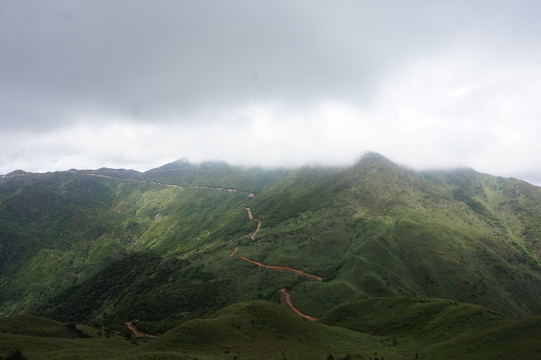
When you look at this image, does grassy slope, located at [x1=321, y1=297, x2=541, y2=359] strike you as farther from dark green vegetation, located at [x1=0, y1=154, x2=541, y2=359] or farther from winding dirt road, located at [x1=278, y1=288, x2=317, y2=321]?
winding dirt road, located at [x1=278, y1=288, x2=317, y2=321]

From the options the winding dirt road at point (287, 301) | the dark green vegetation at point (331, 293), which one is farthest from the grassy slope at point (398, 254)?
the winding dirt road at point (287, 301)

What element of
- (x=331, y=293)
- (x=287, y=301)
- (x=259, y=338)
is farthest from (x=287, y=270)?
(x=259, y=338)

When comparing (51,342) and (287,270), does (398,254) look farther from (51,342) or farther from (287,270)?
(51,342)

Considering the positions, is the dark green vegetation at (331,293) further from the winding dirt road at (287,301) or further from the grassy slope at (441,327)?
the winding dirt road at (287,301)

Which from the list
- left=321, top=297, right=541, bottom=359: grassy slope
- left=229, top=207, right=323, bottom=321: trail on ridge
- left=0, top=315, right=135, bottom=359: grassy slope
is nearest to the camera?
left=0, top=315, right=135, bottom=359: grassy slope

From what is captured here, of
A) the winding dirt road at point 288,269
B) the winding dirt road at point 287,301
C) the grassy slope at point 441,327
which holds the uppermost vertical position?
the grassy slope at point 441,327

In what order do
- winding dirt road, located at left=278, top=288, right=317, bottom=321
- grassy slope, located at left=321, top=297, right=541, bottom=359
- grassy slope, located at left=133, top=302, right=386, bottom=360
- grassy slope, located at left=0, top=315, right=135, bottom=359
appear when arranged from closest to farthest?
grassy slope, located at left=0, top=315, right=135, bottom=359
grassy slope, located at left=133, top=302, right=386, bottom=360
grassy slope, located at left=321, top=297, right=541, bottom=359
winding dirt road, located at left=278, top=288, right=317, bottom=321

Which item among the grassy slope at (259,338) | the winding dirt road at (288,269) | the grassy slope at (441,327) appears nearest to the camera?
the grassy slope at (259,338)

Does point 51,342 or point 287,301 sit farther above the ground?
point 51,342

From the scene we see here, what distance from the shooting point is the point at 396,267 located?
4791 inches

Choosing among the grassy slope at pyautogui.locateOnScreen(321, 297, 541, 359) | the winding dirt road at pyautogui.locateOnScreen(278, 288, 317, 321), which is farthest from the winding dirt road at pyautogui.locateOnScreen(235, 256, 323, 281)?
the grassy slope at pyautogui.locateOnScreen(321, 297, 541, 359)

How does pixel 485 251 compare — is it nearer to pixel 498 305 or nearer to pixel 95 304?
pixel 498 305

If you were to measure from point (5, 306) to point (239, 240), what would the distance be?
152m

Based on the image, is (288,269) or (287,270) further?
(288,269)
